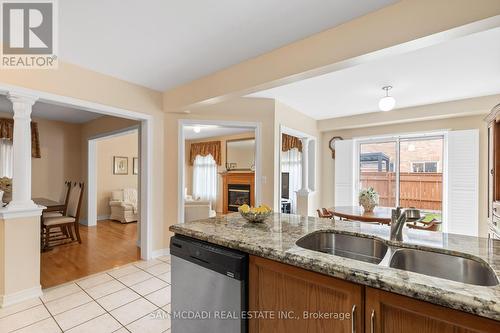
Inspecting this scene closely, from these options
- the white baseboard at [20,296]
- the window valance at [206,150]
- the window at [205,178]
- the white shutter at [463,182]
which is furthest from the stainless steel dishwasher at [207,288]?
the window at [205,178]

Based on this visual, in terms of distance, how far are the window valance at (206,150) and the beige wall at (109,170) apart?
6.55 ft

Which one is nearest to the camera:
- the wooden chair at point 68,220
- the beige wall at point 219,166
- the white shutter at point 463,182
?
the wooden chair at point 68,220

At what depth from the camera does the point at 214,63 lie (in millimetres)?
2732

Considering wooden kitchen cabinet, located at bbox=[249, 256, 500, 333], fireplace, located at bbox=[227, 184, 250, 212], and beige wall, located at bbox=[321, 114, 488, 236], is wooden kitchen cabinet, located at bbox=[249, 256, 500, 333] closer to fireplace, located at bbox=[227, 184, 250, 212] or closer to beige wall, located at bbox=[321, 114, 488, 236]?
beige wall, located at bbox=[321, 114, 488, 236]

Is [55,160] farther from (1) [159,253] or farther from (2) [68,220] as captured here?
(1) [159,253]

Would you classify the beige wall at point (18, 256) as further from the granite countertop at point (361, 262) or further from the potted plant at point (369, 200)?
the potted plant at point (369, 200)

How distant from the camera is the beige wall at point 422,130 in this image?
12.9ft

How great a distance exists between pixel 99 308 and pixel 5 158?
177 inches

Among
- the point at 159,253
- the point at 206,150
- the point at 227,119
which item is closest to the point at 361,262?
the point at 227,119

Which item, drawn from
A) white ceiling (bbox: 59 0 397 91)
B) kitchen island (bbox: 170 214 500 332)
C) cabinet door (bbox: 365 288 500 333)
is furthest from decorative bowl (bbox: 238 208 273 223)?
white ceiling (bbox: 59 0 397 91)

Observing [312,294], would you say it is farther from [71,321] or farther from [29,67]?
[29,67]

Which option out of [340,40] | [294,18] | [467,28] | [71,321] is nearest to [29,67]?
[71,321]

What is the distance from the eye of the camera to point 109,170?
21.3ft

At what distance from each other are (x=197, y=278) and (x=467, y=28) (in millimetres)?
2296
